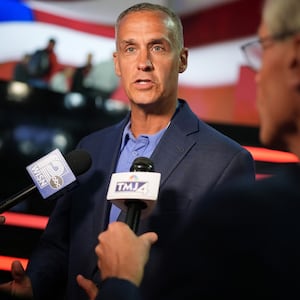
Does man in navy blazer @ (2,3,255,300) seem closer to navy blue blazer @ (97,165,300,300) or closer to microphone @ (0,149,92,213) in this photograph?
microphone @ (0,149,92,213)

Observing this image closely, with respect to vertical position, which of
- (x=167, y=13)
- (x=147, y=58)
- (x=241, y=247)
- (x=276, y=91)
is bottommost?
(x=241, y=247)

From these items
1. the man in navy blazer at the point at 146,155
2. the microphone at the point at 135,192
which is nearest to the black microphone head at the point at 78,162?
the man in navy blazer at the point at 146,155

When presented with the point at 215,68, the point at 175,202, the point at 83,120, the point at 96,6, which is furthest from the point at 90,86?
the point at 175,202

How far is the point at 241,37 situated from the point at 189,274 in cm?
211

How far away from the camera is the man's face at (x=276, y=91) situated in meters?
0.82

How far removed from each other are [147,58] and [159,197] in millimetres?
444

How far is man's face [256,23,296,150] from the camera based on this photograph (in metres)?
0.82

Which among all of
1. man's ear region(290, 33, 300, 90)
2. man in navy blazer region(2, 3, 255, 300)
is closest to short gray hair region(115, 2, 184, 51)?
man in navy blazer region(2, 3, 255, 300)

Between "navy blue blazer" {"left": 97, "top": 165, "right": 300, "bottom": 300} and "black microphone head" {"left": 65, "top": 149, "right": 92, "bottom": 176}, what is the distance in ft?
2.38

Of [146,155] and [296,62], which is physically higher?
[296,62]

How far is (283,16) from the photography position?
0.82 metres

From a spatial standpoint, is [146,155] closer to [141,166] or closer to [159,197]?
[159,197]

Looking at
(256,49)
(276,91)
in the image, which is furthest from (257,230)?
(256,49)

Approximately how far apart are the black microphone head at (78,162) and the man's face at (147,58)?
0.91ft
